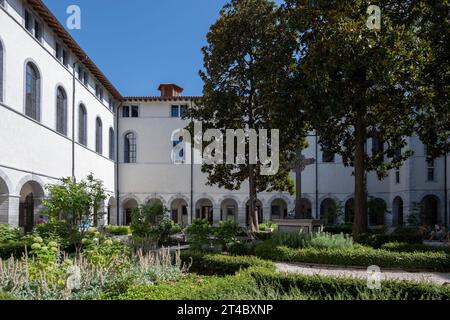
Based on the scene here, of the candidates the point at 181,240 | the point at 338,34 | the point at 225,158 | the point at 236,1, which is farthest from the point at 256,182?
the point at 338,34

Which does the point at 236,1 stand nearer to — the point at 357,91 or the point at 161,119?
the point at 357,91

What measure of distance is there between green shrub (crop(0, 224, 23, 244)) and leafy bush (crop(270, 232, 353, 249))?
9403mm

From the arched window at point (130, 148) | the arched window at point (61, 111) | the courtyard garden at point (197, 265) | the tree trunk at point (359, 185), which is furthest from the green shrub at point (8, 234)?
the arched window at point (130, 148)

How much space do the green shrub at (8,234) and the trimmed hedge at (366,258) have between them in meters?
9.41

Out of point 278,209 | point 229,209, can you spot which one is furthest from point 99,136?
point 278,209

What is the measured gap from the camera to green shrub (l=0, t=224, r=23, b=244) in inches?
661

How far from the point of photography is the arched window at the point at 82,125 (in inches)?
1152

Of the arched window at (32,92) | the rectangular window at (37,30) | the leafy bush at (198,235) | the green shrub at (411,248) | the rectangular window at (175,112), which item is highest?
the rectangular window at (37,30)

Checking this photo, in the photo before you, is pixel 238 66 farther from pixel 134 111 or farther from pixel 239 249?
pixel 134 111

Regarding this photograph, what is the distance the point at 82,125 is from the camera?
29844 millimetres

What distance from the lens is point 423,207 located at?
32.5m

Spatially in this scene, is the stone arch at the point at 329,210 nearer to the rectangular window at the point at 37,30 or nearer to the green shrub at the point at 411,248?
the green shrub at the point at 411,248

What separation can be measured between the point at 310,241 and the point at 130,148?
26.1 metres

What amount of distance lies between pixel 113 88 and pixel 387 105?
2395cm
